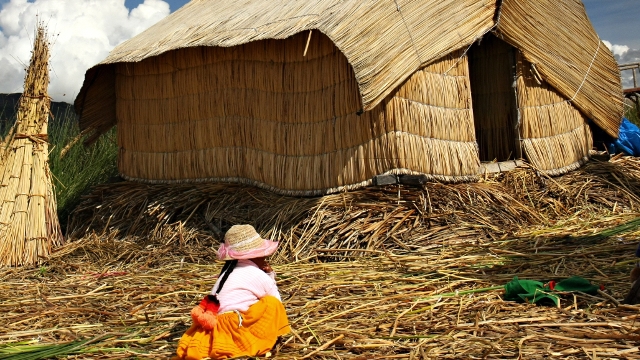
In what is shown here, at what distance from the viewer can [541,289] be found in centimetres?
442

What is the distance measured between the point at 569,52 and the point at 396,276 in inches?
130

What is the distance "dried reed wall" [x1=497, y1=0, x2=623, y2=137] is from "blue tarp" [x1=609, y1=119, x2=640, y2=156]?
0.57ft

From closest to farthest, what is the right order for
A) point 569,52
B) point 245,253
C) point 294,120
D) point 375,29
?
1. point 245,253
2. point 375,29
3. point 294,120
4. point 569,52

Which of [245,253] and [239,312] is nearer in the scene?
[239,312]

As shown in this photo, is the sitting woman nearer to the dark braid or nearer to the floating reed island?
the dark braid

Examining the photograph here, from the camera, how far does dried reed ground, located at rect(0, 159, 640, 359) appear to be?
3912 millimetres

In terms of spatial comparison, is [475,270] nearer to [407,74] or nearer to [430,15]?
[407,74]

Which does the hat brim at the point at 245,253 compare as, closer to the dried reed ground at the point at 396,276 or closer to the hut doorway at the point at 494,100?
the dried reed ground at the point at 396,276

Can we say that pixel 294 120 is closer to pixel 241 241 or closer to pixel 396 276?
pixel 396 276

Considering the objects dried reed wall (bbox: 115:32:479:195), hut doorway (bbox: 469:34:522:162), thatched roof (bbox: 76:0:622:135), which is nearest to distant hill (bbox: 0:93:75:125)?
thatched roof (bbox: 76:0:622:135)

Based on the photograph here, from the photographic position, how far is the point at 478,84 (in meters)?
7.55

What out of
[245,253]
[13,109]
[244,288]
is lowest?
[244,288]

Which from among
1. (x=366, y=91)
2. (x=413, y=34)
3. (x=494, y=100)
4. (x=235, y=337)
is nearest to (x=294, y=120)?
(x=366, y=91)

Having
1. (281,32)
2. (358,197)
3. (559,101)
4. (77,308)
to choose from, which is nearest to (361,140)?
(358,197)
